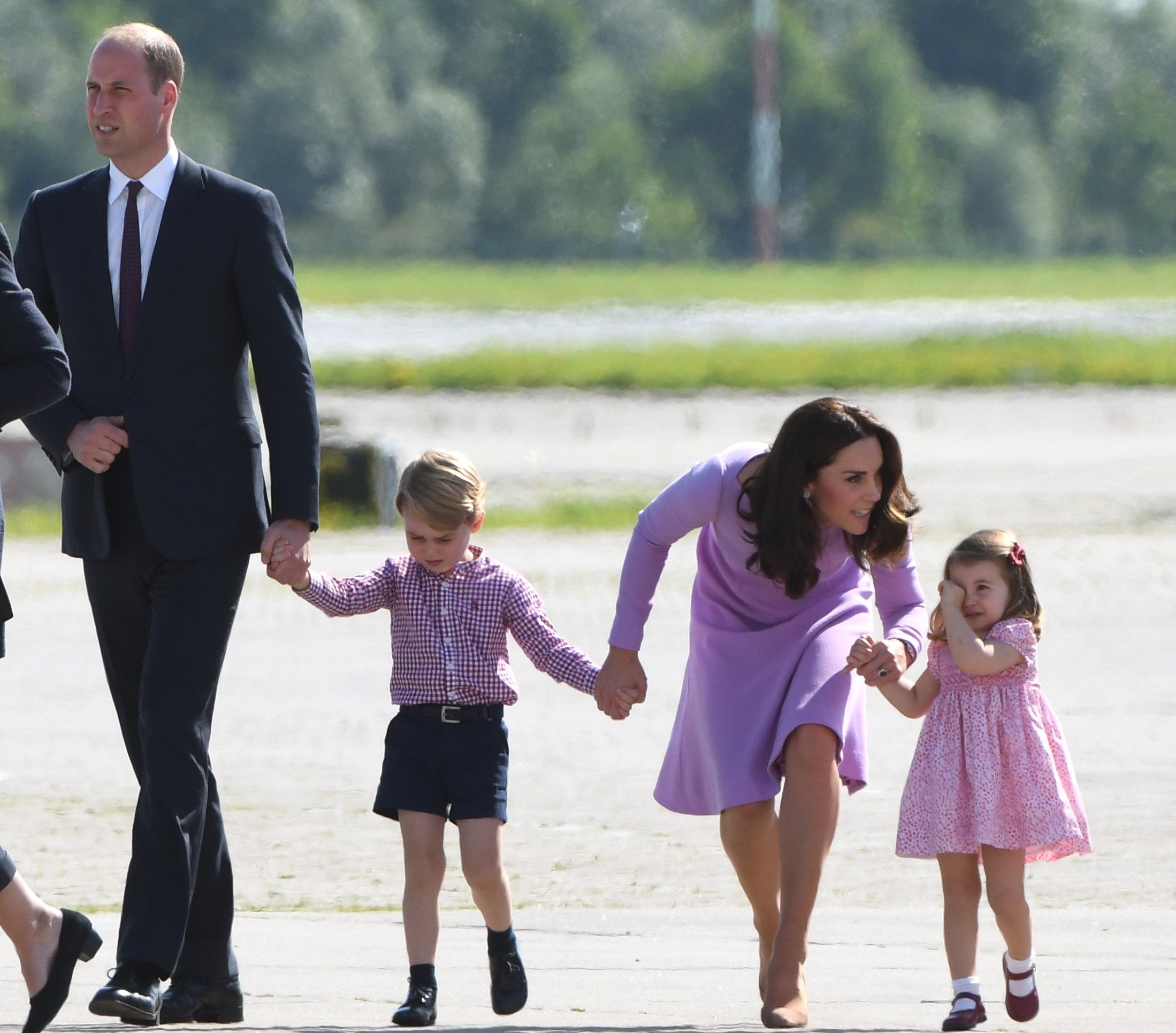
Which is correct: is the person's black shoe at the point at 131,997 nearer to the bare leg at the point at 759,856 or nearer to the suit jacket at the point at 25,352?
the suit jacket at the point at 25,352

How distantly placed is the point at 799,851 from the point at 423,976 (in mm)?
814

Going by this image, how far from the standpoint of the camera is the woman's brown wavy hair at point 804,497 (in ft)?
15.1

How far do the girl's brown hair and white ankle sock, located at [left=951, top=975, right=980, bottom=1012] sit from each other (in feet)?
2.33

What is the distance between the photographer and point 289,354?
443 cm

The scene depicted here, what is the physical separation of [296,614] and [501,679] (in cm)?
760

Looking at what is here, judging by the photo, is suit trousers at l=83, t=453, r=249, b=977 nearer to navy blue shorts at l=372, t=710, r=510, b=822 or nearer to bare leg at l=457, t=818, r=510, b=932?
navy blue shorts at l=372, t=710, r=510, b=822

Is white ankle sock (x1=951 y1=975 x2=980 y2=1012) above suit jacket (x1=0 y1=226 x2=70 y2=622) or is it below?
below

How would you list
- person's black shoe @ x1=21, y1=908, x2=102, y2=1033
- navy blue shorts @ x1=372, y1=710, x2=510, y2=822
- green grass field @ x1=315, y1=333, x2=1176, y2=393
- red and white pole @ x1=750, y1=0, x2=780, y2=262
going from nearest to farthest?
person's black shoe @ x1=21, y1=908, x2=102, y2=1033
navy blue shorts @ x1=372, y1=710, x2=510, y2=822
green grass field @ x1=315, y1=333, x2=1176, y2=393
red and white pole @ x1=750, y1=0, x2=780, y2=262

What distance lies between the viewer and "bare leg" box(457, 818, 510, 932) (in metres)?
4.60

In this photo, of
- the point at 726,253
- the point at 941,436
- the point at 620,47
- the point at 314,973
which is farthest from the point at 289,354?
the point at 620,47

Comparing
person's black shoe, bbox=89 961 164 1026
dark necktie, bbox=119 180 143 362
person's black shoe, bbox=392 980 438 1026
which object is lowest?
person's black shoe, bbox=392 980 438 1026

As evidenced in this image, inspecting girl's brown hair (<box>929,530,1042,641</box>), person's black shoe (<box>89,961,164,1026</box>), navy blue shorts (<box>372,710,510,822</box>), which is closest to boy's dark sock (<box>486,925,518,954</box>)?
navy blue shorts (<box>372,710,510,822</box>)

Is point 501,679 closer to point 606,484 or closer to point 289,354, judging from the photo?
point 289,354

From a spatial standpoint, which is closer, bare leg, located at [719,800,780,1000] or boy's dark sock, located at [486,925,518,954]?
boy's dark sock, located at [486,925,518,954]
